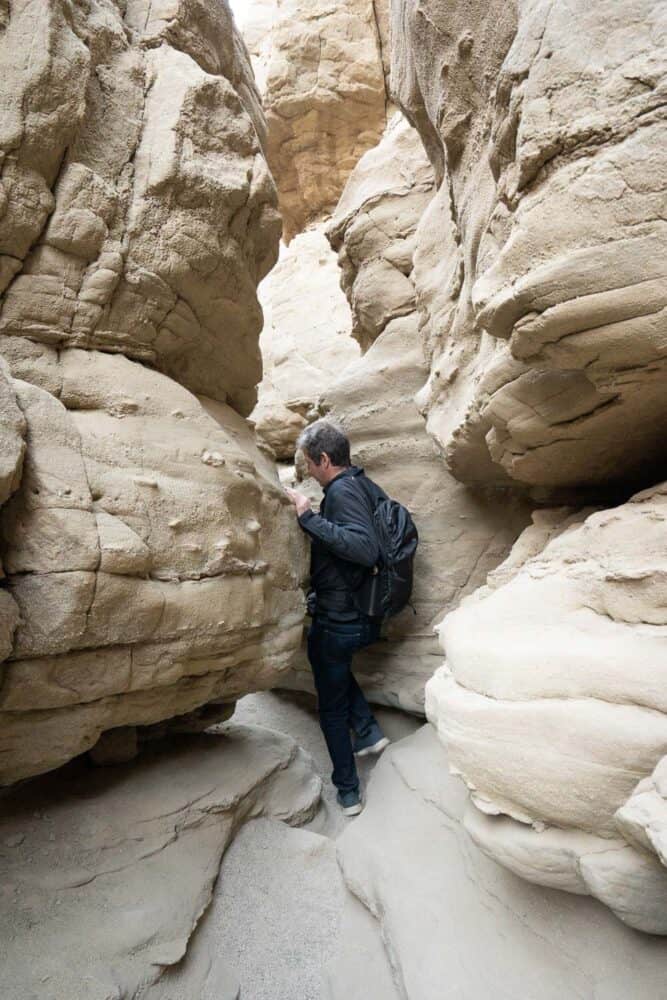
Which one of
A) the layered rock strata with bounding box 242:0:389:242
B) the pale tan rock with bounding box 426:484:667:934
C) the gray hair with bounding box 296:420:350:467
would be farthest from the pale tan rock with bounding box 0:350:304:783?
the layered rock strata with bounding box 242:0:389:242

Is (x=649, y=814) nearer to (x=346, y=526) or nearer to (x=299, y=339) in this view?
(x=346, y=526)

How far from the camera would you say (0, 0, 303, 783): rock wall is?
7.36 feet

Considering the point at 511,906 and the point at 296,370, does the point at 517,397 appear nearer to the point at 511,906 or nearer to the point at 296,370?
the point at 511,906

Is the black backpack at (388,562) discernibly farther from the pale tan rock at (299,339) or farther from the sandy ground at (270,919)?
the pale tan rock at (299,339)

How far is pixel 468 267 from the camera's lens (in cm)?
280

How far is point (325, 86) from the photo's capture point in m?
9.83

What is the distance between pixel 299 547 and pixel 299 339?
6211 mm

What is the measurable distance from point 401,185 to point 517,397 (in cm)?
370

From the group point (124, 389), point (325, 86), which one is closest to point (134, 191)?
point (124, 389)

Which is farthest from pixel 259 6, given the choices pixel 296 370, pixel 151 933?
pixel 151 933

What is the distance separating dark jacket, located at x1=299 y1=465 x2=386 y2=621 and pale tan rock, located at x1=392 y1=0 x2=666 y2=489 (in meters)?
0.99

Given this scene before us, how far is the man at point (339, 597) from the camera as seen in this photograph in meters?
3.54

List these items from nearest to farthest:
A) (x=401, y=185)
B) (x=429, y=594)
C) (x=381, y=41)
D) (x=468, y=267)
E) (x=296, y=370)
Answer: (x=468, y=267), (x=429, y=594), (x=401, y=185), (x=296, y=370), (x=381, y=41)

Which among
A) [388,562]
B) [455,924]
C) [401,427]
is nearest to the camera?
[455,924]
